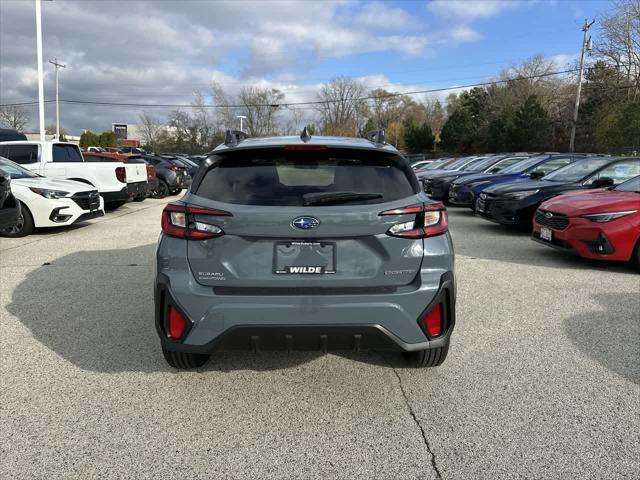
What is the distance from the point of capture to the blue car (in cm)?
1236

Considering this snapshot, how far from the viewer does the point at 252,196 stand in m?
3.04

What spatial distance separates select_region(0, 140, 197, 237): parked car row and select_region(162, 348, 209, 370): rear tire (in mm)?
5034

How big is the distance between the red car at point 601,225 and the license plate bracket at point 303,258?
5.17 metres

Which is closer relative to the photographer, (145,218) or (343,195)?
(343,195)

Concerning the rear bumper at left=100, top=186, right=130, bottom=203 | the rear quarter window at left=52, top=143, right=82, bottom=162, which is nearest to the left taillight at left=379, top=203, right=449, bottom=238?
the rear bumper at left=100, top=186, right=130, bottom=203

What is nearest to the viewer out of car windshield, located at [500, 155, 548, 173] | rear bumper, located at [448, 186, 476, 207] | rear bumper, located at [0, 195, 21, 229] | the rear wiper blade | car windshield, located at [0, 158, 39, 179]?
the rear wiper blade

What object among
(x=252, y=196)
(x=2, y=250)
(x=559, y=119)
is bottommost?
(x=2, y=250)

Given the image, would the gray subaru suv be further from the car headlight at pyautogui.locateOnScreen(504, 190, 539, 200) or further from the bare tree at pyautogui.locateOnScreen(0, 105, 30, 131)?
the bare tree at pyautogui.locateOnScreen(0, 105, 30, 131)

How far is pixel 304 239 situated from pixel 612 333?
10.6 feet

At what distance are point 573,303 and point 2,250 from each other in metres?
8.42

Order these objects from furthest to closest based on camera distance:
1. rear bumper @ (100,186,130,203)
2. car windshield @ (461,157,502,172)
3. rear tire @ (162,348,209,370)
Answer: car windshield @ (461,157,502,172), rear bumper @ (100,186,130,203), rear tire @ (162,348,209,370)

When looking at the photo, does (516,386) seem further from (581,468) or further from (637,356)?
(637,356)

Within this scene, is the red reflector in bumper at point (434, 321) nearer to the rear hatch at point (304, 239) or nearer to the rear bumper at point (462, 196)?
the rear hatch at point (304, 239)

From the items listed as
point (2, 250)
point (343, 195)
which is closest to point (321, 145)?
point (343, 195)
